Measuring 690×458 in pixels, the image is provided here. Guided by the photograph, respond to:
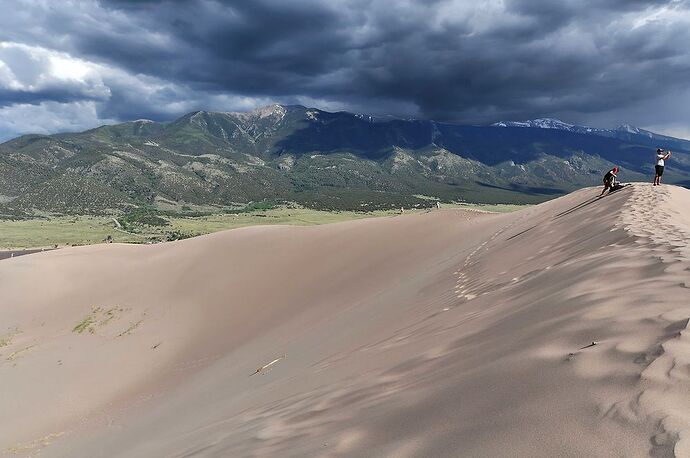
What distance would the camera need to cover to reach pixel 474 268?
11.3 metres

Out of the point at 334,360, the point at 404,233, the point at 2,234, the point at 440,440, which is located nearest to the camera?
the point at 440,440

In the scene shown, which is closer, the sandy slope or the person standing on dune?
the sandy slope

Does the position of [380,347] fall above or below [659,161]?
below

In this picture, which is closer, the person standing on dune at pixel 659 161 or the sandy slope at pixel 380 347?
the sandy slope at pixel 380 347

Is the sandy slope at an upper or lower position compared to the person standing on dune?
lower

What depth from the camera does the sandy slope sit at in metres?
2.99

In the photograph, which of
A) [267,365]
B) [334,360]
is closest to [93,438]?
[267,365]

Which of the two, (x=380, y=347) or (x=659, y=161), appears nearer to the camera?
(x=380, y=347)

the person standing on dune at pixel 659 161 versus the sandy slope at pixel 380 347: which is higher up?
the person standing on dune at pixel 659 161

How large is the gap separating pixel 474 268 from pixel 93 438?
9.57 m

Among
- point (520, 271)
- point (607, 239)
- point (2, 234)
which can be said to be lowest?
point (2, 234)

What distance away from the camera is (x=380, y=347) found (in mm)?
6895

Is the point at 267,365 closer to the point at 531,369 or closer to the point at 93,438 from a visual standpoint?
the point at 93,438

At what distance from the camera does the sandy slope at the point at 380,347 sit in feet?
9.80
